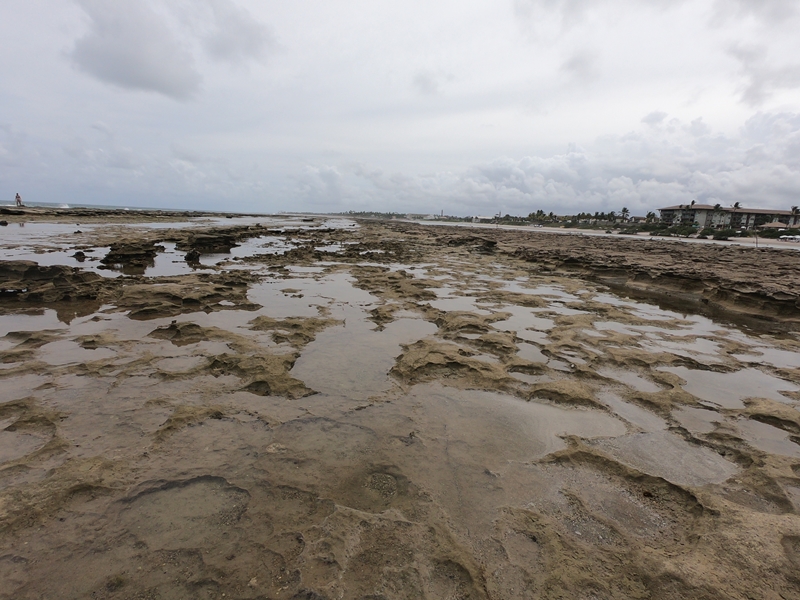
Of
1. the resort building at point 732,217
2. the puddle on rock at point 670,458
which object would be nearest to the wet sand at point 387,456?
the puddle on rock at point 670,458

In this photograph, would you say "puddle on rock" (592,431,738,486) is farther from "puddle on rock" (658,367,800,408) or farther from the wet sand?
"puddle on rock" (658,367,800,408)

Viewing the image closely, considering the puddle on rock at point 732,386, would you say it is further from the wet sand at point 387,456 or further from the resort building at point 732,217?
the resort building at point 732,217

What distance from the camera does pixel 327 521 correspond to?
101 inches

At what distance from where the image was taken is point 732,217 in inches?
3396

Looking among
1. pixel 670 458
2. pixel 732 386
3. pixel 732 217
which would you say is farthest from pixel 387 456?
pixel 732 217

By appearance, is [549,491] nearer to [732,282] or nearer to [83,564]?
[83,564]

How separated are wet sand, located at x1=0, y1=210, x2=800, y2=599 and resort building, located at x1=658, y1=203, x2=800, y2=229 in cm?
9775

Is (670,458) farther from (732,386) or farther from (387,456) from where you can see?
(387,456)

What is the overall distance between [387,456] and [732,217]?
386 ft

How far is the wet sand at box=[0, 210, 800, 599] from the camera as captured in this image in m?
2.23

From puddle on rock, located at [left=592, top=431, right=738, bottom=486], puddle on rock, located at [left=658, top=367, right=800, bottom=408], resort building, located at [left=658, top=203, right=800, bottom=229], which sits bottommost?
puddle on rock, located at [left=592, top=431, right=738, bottom=486]

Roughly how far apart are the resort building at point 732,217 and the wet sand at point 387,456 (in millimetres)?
97750

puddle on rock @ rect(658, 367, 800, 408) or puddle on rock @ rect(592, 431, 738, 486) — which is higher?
puddle on rock @ rect(658, 367, 800, 408)

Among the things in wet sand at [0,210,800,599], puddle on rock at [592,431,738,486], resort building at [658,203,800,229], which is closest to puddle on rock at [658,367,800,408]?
wet sand at [0,210,800,599]
